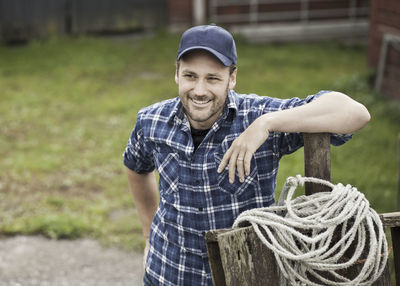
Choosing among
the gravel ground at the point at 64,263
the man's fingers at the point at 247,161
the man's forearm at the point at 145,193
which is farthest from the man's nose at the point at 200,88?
the gravel ground at the point at 64,263

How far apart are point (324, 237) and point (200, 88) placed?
0.85m

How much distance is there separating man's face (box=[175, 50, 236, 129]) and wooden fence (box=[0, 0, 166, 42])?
12.4 meters

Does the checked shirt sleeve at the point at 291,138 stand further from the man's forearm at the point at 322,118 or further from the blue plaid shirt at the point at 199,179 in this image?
the man's forearm at the point at 322,118

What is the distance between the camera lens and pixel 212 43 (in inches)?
95.2

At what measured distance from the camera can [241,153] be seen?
88.3 inches

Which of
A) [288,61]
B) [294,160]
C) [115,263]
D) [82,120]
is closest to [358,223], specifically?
[115,263]

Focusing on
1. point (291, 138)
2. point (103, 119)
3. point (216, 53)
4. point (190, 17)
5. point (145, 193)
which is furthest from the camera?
point (190, 17)

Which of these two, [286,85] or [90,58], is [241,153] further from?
[90,58]

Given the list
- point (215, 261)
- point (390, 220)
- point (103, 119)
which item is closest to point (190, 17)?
point (103, 119)

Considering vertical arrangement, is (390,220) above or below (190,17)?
above

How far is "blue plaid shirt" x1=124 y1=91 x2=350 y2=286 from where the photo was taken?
252cm

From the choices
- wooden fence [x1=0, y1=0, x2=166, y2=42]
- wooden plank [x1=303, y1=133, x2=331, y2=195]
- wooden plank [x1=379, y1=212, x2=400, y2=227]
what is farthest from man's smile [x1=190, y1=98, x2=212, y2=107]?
wooden fence [x1=0, y1=0, x2=166, y2=42]

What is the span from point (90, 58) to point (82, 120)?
388 centimetres

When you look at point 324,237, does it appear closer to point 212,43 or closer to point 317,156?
point 317,156
